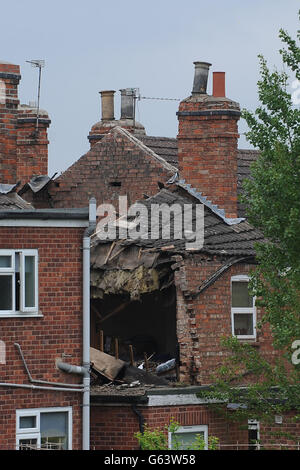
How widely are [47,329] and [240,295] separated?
5414 millimetres

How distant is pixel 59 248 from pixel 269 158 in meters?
4.80

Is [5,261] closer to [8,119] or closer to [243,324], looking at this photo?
[8,119]

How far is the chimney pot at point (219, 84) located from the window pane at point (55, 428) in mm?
10056

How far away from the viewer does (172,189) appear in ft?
115

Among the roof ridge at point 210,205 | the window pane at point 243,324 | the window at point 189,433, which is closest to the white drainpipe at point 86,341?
the window at point 189,433

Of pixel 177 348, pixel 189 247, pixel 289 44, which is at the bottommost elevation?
pixel 177 348

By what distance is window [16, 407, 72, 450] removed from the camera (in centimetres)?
2822

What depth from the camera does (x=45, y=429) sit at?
28.5m

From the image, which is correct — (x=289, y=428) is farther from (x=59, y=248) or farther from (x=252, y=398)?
(x=59, y=248)

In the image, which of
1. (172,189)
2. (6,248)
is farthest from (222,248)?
(6,248)

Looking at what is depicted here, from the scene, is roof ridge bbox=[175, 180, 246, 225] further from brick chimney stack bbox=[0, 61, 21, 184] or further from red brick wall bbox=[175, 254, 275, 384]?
brick chimney stack bbox=[0, 61, 21, 184]

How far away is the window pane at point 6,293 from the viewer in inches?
1106

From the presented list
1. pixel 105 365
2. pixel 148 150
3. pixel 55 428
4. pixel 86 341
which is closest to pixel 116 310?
pixel 105 365

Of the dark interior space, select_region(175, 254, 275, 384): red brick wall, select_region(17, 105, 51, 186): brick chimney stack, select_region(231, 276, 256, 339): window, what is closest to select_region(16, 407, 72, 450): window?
select_region(175, 254, 275, 384): red brick wall
